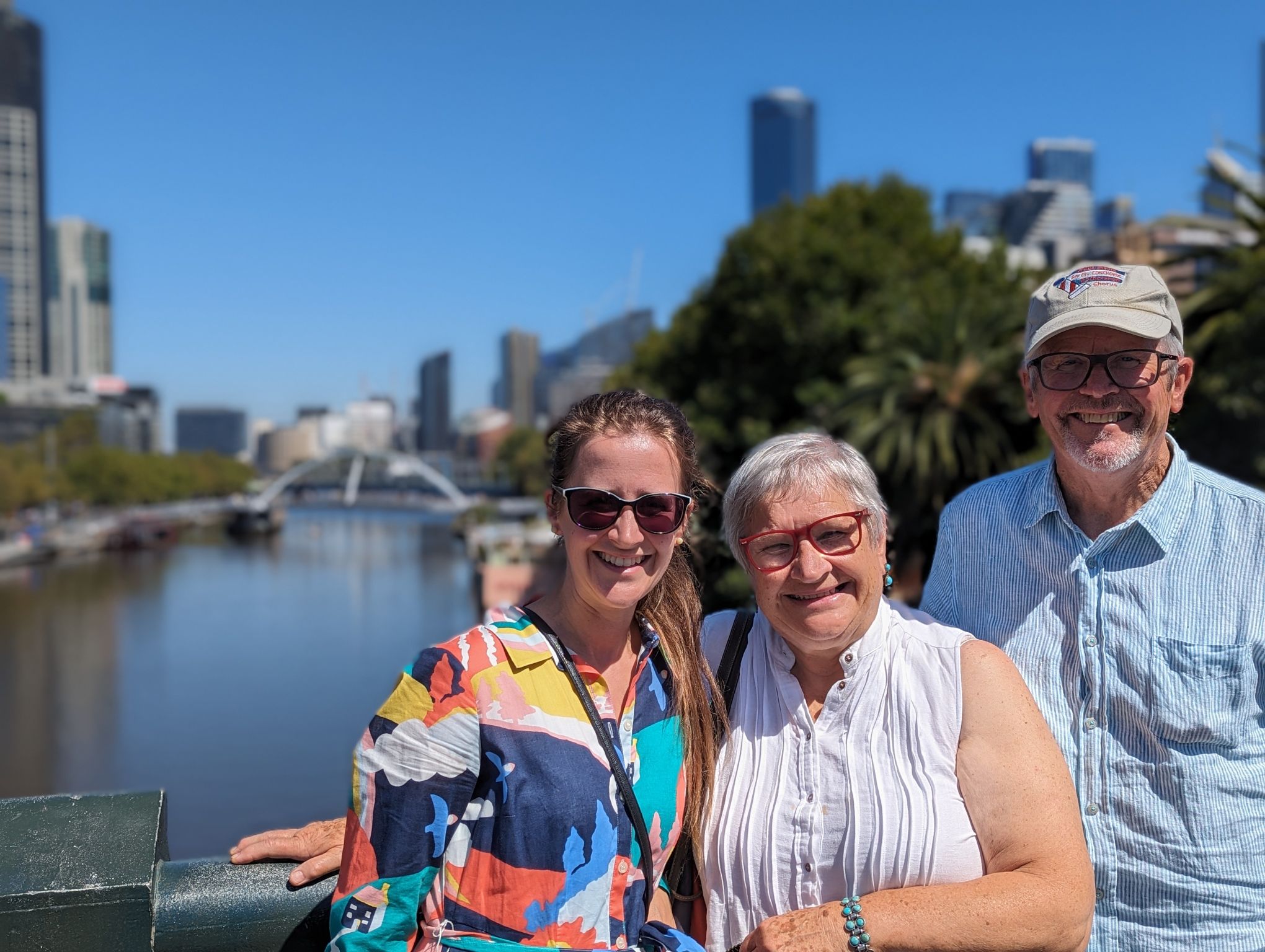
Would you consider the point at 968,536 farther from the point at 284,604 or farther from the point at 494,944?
the point at 284,604

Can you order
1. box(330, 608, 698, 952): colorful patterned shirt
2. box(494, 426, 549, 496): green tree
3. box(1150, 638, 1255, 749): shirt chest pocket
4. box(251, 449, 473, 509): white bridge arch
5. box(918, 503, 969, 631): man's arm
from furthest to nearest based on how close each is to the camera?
box(251, 449, 473, 509): white bridge arch < box(494, 426, 549, 496): green tree < box(918, 503, 969, 631): man's arm < box(1150, 638, 1255, 749): shirt chest pocket < box(330, 608, 698, 952): colorful patterned shirt

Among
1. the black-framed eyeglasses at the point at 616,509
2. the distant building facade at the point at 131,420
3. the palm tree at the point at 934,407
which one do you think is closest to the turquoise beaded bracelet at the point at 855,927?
the black-framed eyeglasses at the point at 616,509

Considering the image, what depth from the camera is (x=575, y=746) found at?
1.59 meters

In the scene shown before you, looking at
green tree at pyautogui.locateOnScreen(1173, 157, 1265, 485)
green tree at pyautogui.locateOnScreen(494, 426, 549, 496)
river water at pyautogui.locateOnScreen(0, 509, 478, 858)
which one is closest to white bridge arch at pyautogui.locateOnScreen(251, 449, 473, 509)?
green tree at pyautogui.locateOnScreen(494, 426, 549, 496)

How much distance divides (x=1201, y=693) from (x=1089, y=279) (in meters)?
0.77

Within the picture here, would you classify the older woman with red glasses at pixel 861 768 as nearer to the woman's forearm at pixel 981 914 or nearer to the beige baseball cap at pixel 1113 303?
the woman's forearm at pixel 981 914

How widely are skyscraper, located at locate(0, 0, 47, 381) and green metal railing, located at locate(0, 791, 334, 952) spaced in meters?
165

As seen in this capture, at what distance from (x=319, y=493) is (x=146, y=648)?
95958 millimetres

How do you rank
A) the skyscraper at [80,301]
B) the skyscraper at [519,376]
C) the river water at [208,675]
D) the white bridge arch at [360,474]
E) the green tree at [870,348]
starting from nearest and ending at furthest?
the green tree at [870,348], the river water at [208,675], the white bridge arch at [360,474], the skyscraper at [519,376], the skyscraper at [80,301]

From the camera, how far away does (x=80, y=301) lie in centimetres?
18838

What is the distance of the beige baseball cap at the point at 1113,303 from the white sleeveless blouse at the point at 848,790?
0.65 meters

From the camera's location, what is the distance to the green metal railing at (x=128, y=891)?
5.11 ft

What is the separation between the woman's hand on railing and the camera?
175cm

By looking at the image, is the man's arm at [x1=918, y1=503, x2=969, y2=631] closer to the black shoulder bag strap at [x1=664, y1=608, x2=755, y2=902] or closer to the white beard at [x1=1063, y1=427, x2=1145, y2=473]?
the white beard at [x1=1063, y1=427, x2=1145, y2=473]
